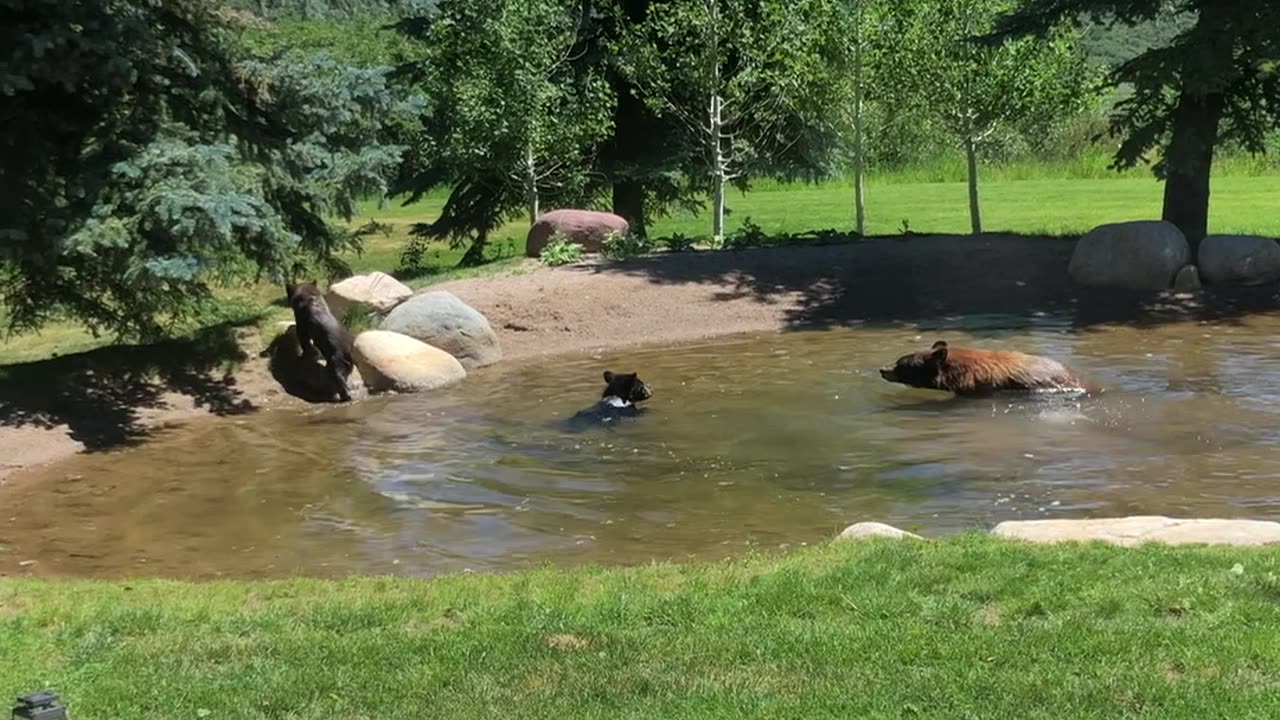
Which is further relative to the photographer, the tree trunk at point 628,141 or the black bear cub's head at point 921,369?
the tree trunk at point 628,141

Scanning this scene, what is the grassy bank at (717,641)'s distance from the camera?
547 centimetres

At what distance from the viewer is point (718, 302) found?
2077cm

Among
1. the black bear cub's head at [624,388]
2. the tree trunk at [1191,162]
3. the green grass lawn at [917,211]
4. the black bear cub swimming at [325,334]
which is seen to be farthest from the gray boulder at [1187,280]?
the black bear cub swimming at [325,334]

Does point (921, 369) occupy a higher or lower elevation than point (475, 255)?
lower

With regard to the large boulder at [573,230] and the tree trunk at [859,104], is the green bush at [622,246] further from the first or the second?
the tree trunk at [859,104]

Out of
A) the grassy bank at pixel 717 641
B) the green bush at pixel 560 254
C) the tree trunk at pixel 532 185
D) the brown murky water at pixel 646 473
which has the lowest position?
the brown murky water at pixel 646 473

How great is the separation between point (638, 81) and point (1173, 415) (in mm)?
14708

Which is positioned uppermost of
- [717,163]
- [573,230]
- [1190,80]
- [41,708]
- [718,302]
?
[1190,80]

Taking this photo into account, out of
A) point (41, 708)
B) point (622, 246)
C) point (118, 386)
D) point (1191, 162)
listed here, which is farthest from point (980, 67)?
point (41, 708)

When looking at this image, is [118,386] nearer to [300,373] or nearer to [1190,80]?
[300,373]

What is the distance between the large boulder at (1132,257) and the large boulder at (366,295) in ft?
32.9

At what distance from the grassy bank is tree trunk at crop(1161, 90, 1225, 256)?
50.7 ft

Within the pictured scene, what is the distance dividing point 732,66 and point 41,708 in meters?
22.6

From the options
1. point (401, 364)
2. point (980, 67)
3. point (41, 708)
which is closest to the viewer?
point (41, 708)
